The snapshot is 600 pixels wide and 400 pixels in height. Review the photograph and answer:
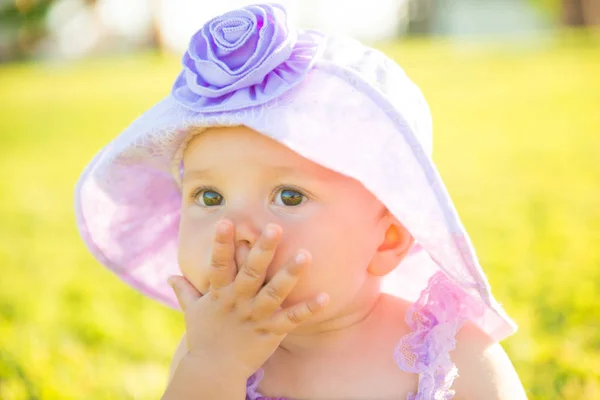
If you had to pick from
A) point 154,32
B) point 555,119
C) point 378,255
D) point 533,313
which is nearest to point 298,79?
point 378,255

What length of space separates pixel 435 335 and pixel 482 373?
13cm

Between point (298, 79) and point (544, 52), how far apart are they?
13.1 metres

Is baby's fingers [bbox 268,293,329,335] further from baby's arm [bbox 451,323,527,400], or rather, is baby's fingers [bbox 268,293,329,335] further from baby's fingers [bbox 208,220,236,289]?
baby's arm [bbox 451,323,527,400]

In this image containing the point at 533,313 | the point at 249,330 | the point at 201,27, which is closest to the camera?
the point at 249,330

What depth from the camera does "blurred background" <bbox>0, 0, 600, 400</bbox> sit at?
8.68 feet

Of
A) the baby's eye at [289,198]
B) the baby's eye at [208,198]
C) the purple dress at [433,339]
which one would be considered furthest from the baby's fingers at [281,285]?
the purple dress at [433,339]

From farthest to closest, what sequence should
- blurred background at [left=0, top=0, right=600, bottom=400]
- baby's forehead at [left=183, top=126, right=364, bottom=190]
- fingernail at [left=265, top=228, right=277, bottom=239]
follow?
blurred background at [left=0, top=0, right=600, bottom=400] < baby's forehead at [left=183, top=126, right=364, bottom=190] < fingernail at [left=265, top=228, right=277, bottom=239]

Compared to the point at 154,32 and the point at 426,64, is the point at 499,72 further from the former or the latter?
the point at 154,32

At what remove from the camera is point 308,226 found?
1.59 m

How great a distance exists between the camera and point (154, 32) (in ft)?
79.9

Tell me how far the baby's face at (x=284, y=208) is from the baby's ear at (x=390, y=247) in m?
0.09

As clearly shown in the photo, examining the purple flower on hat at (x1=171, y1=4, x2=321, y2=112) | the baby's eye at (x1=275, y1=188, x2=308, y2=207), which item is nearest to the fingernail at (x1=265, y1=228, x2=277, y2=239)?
the baby's eye at (x1=275, y1=188, x2=308, y2=207)

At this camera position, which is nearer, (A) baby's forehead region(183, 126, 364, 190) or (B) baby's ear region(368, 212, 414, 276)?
(A) baby's forehead region(183, 126, 364, 190)

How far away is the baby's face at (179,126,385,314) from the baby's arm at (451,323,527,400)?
316 mm
